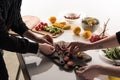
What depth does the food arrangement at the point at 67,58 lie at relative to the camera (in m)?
1.11

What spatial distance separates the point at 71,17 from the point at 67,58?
52cm

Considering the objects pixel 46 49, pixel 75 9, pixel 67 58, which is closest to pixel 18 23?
pixel 46 49

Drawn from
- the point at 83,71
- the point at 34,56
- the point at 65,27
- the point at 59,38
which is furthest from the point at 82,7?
A: the point at 83,71

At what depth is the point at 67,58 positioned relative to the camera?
3.74 ft

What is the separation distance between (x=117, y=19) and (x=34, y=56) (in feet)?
2.51

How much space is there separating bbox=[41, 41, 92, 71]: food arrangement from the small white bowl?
0.36m

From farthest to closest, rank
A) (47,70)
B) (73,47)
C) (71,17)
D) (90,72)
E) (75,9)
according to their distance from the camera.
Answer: (75,9) < (71,17) < (73,47) < (47,70) < (90,72)

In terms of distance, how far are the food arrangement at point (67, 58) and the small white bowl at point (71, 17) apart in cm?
36

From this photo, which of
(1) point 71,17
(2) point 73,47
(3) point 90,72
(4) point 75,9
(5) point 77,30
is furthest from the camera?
(4) point 75,9

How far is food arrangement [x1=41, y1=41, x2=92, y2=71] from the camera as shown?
3.64 feet

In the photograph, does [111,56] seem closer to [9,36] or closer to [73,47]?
[73,47]

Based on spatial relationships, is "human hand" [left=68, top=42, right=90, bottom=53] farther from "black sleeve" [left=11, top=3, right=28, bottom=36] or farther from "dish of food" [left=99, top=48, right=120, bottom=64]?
"black sleeve" [left=11, top=3, right=28, bottom=36]

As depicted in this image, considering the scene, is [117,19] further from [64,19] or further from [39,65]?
[39,65]

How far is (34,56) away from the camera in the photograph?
121 cm
